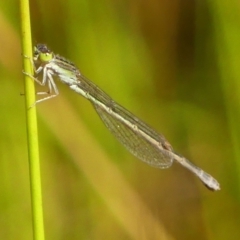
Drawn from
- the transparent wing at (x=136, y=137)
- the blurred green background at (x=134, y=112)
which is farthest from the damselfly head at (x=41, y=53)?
the transparent wing at (x=136, y=137)

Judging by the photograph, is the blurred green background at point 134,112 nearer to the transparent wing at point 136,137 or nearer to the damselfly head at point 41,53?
the transparent wing at point 136,137

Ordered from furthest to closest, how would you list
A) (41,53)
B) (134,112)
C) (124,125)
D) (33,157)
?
(134,112), (124,125), (41,53), (33,157)

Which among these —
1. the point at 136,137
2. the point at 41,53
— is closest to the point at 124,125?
the point at 136,137

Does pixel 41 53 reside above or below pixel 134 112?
above

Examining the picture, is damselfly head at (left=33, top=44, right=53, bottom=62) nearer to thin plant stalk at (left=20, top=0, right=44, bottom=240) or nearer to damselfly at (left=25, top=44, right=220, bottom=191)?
damselfly at (left=25, top=44, right=220, bottom=191)

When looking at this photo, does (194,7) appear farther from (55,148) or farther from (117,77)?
(55,148)

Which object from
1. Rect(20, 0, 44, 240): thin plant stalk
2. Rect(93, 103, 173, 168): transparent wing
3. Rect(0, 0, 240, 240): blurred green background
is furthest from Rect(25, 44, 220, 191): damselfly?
Rect(20, 0, 44, 240): thin plant stalk

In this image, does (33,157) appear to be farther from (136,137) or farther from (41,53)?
(136,137)

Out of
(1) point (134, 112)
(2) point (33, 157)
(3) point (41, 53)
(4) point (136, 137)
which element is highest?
(3) point (41, 53)
